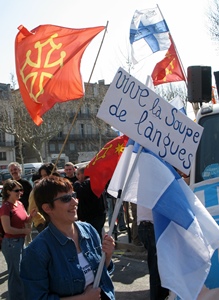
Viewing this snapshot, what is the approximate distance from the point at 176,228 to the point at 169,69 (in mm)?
5963

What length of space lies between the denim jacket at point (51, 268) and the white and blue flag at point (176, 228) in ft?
1.72

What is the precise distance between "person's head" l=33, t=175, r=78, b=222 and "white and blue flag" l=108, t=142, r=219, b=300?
0.41 m

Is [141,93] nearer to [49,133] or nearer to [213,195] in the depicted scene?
[213,195]

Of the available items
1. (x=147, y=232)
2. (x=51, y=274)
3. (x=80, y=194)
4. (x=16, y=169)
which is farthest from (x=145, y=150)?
(x=16, y=169)

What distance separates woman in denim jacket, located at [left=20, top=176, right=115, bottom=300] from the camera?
2395 mm

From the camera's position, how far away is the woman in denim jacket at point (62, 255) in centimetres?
239

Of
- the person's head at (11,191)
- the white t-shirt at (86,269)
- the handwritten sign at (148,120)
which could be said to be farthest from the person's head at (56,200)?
the person's head at (11,191)

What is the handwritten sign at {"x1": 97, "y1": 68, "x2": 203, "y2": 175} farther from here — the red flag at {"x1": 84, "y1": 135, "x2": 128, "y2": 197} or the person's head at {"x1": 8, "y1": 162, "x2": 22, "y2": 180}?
the person's head at {"x1": 8, "y1": 162, "x2": 22, "y2": 180}

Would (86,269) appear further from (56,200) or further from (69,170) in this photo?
(69,170)

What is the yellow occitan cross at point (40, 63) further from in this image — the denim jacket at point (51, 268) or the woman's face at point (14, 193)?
the denim jacket at point (51, 268)

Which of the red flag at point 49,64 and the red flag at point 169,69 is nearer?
the red flag at point 49,64

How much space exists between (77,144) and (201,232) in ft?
226

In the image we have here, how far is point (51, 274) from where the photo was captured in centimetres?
242

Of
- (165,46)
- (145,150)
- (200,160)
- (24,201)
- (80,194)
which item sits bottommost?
(24,201)
